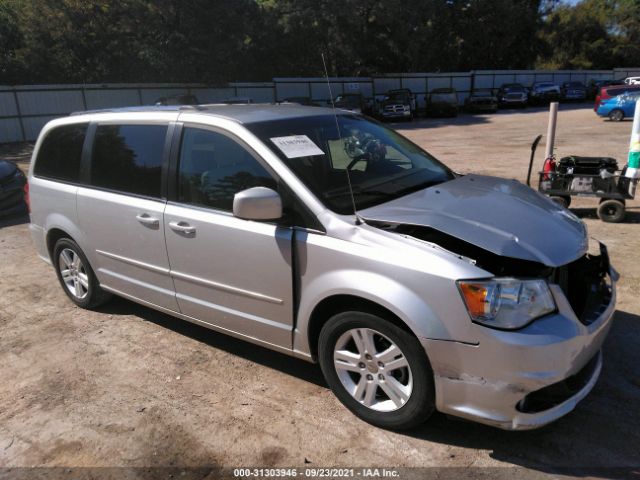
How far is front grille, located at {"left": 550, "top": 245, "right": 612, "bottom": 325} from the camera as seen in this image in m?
2.86

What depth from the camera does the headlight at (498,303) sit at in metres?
2.50

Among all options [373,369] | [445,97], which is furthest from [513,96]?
[373,369]

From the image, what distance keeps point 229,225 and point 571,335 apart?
208cm

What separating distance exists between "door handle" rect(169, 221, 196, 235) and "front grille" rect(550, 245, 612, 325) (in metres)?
2.27

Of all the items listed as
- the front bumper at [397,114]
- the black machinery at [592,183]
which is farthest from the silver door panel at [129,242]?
the front bumper at [397,114]

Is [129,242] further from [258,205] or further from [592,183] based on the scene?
[592,183]

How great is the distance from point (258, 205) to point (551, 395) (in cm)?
184

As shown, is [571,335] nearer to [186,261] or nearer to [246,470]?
[246,470]

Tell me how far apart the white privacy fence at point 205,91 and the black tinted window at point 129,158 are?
2072cm

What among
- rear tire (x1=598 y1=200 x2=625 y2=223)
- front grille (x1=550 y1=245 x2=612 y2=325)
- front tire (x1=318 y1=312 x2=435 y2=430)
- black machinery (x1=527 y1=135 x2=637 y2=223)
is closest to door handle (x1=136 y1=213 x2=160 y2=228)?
front tire (x1=318 y1=312 x2=435 y2=430)

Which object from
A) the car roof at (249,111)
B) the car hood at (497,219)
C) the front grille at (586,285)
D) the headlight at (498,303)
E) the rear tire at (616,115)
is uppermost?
the car roof at (249,111)

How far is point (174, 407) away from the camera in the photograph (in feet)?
11.0

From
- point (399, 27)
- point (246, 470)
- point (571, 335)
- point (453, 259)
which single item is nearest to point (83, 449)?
point (246, 470)

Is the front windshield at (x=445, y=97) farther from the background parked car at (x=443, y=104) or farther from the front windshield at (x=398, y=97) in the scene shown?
the front windshield at (x=398, y=97)
